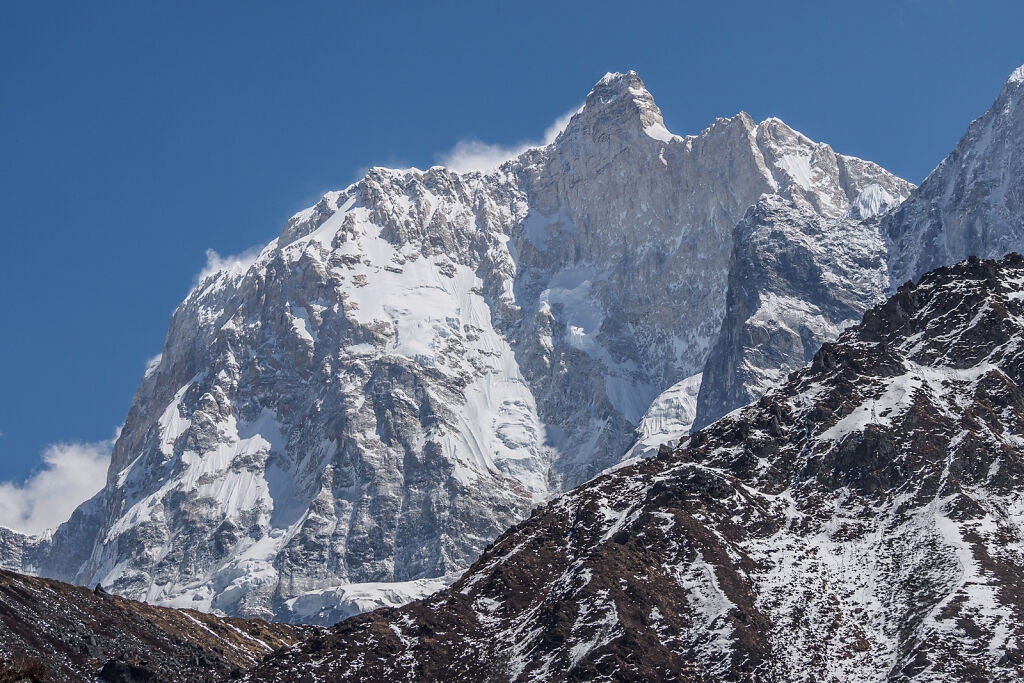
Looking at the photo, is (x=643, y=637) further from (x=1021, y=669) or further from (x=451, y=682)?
(x=1021, y=669)

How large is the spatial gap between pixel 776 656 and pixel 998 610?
86.1 ft

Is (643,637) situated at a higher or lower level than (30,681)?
higher

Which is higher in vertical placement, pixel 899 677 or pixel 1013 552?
pixel 1013 552

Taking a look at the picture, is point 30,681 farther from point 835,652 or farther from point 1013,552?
point 1013,552

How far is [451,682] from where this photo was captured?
199 metres

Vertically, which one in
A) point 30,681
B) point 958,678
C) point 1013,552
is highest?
point 1013,552

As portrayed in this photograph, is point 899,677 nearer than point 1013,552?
Yes

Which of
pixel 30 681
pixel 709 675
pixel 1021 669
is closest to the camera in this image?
pixel 30 681

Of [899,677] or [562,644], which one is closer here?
[899,677]

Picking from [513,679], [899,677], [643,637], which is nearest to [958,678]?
[899,677]

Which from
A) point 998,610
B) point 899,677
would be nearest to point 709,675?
point 899,677

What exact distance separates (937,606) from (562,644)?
4541cm

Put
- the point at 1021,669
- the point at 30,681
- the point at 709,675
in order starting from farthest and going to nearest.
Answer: the point at 709,675 < the point at 1021,669 < the point at 30,681

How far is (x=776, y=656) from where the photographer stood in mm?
192250
